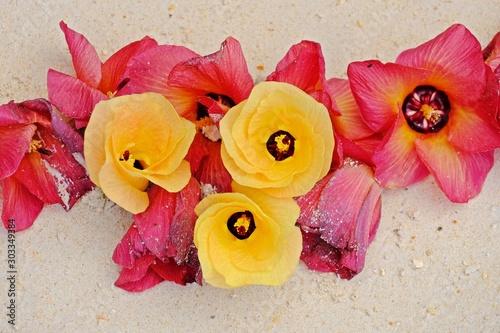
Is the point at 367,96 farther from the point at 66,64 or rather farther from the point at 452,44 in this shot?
the point at 66,64

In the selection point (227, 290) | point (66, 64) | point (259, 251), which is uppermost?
point (66, 64)

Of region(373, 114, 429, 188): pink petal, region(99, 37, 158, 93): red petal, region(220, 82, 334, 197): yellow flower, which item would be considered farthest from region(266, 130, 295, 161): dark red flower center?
region(99, 37, 158, 93): red petal

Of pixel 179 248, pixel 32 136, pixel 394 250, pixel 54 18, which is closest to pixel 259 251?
pixel 179 248

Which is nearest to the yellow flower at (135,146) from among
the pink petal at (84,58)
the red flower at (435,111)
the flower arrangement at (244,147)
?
the flower arrangement at (244,147)

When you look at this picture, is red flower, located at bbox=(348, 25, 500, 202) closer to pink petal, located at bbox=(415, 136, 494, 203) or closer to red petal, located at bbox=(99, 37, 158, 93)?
pink petal, located at bbox=(415, 136, 494, 203)

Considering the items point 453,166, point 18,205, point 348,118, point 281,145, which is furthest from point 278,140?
point 18,205

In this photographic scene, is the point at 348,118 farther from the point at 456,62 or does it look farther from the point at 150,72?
the point at 150,72
